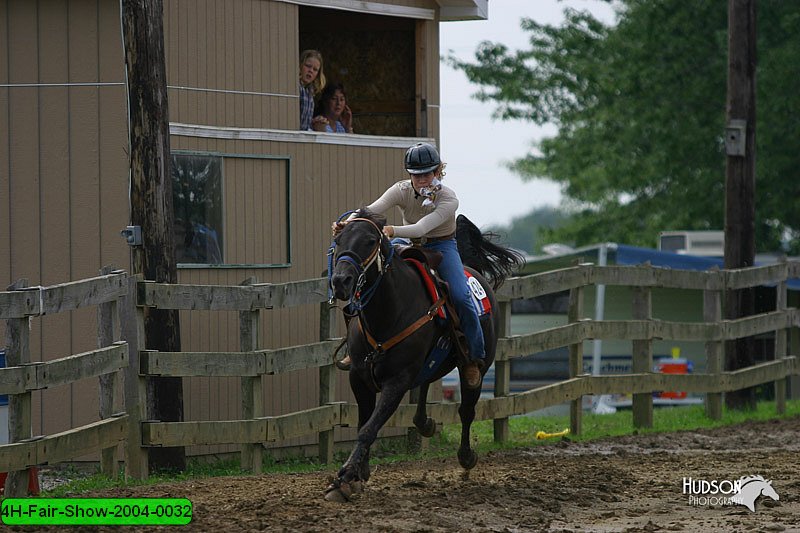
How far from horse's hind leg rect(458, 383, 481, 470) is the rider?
0.21 metres

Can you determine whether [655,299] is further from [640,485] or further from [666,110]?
[640,485]

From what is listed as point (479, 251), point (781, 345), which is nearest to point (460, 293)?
point (479, 251)

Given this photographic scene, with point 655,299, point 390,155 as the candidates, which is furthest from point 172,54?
point 655,299

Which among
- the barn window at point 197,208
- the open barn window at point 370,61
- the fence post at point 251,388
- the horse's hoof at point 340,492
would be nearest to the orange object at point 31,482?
the horse's hoof at point 340,492

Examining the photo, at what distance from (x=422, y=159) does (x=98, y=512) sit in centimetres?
336

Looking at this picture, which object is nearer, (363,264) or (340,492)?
(340,492)

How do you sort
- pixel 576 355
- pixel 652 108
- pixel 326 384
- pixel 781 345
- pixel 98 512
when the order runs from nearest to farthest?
pixel 98 512, pixel 326 384, pixel 576 355, pixel 781 345, pixel 652 108

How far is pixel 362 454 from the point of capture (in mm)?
8617

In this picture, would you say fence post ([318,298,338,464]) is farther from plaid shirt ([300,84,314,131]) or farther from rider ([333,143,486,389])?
plaid shirt ([300,84,314,131])

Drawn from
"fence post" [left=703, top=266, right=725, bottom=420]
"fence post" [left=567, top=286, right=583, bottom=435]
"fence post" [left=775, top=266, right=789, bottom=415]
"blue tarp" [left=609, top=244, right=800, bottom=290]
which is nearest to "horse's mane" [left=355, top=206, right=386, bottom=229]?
"fence post" [left=567, top=286, right=583, bottom=435]

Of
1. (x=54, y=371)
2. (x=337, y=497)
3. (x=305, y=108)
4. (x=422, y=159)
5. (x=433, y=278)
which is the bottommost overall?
(x=337, y=497)

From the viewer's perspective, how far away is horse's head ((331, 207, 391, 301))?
8156 millimetres

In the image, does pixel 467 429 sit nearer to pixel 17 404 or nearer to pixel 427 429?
pixel 427 429

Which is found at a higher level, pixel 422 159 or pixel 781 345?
pixel 422 159
